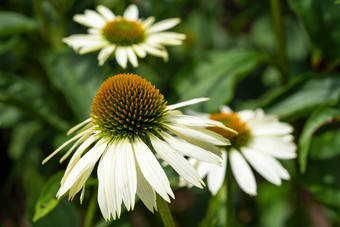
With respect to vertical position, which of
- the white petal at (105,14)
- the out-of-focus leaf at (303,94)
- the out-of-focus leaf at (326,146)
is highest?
the white petal at (105,14)

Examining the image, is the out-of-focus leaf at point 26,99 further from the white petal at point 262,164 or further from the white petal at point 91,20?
the white petal at point 262,164

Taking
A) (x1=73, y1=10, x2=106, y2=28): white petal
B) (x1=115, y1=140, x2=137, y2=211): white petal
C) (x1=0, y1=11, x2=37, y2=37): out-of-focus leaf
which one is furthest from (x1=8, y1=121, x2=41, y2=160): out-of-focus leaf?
(x1=115, y1=140, x2=137, y2=211): white petal

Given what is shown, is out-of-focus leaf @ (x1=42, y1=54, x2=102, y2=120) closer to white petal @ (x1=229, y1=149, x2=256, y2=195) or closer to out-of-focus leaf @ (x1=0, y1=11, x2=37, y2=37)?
out-of-focus leaf @ (x1=0, y1=11, x2=37, y2=37)

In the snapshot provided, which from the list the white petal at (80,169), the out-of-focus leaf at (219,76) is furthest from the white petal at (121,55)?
the white petal at (80,169)

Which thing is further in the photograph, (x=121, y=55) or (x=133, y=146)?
(x=121, y=55)

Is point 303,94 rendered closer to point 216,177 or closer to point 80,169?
point 216,177

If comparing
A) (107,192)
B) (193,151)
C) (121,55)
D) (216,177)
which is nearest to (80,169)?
(107,192)

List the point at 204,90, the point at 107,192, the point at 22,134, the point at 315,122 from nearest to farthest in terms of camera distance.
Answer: the point at 107,192
the point at 315,122
the point at 204,90
the point at 22,134
